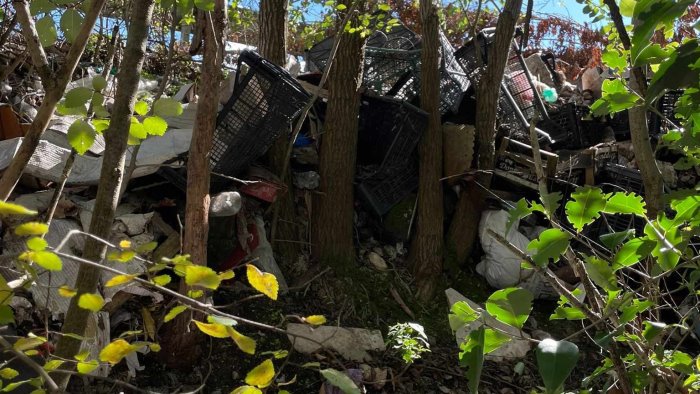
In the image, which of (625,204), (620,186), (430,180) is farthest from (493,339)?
(620,186)

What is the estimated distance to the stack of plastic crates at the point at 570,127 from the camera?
568cm

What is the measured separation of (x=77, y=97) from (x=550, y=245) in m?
0.87

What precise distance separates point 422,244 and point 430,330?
2.13ft

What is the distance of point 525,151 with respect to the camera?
209 inches

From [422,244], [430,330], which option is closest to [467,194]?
[422,244]

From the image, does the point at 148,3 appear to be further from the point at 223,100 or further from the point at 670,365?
the point at 223,100

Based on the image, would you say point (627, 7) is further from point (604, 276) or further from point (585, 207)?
point (604, 276)

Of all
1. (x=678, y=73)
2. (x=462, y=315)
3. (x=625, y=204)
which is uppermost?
(x=678, y=73)

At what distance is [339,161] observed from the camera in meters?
4.69

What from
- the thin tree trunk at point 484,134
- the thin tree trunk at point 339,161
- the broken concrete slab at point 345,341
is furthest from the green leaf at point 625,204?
the thin tree trunk at point 484,134

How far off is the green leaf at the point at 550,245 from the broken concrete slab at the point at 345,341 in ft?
9.13

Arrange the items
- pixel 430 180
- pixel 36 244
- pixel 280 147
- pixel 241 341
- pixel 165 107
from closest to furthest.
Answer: pixel 36 244 → pixel 241 341 → pixel 165 107 → pixel 280 147 → pixel 430 180

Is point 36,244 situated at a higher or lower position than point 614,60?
lower

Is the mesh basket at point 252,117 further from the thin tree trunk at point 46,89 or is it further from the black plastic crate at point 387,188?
the thin tree trunk at point 46,89
